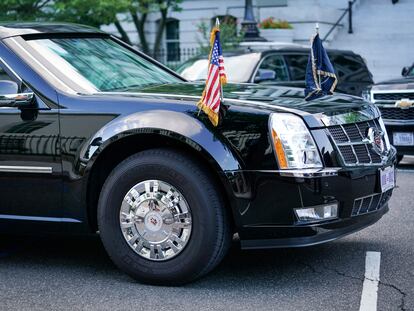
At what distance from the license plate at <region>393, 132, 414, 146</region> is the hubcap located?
6520 mm

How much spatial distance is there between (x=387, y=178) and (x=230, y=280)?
1.26 m

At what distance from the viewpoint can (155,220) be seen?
5.55 metres

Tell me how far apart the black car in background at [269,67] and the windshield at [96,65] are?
5540mm

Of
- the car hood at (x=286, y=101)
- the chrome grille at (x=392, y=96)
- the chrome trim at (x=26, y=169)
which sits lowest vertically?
the chrome grille at (x=392, y=96)

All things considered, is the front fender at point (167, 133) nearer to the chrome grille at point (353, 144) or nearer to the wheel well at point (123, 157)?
the wheel well at point (123, 157)

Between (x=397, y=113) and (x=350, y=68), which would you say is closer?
(x=397, y=113)

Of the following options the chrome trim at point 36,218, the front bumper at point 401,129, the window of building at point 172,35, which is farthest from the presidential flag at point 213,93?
the window of building at point 172,35

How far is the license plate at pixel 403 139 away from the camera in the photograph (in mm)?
11430

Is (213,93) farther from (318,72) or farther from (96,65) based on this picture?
(318,72)

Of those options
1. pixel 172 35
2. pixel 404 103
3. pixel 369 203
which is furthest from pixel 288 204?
pixel 172 35

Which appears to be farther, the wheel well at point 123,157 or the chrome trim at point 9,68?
the chrome trim at point 9,68

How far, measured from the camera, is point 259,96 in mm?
5941

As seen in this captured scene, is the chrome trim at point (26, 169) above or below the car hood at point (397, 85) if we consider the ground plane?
below

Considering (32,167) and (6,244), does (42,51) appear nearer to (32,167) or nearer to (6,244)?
(32,167)
